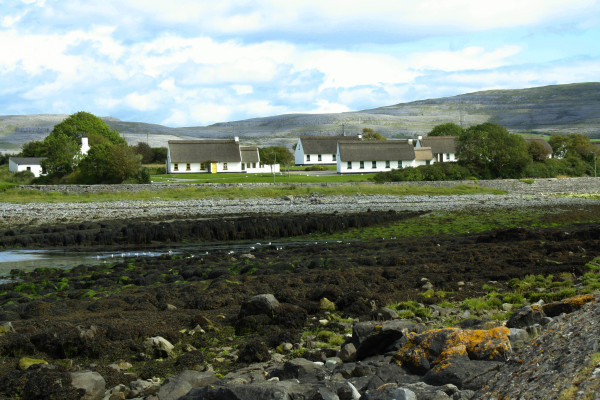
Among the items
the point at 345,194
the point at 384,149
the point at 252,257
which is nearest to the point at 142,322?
the point at 252,257

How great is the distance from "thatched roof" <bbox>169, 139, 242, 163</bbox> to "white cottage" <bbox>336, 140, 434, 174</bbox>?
1515 centimetres

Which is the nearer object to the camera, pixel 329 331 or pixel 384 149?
pixel 329 331

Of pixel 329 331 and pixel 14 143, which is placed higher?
pixel 14 143

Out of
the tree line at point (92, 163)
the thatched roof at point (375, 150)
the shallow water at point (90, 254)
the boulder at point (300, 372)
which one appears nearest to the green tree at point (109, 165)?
the tree line at point (92, 163)

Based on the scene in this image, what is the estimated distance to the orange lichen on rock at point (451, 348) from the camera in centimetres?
704

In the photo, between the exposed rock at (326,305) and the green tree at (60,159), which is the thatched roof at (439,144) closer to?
the green tree at (60,159)

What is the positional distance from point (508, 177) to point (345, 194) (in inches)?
981

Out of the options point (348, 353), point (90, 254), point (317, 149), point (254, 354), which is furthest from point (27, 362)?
point (317, 149)

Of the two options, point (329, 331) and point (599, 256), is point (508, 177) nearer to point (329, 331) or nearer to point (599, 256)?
point (599, 256)

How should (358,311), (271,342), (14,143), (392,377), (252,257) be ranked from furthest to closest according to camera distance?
(14,143), (252,257), (358,311), (271,342), (392,377)

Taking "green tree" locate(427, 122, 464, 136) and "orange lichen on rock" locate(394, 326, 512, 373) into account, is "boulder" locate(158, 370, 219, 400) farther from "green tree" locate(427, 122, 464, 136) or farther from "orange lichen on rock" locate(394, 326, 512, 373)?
"green tree" locate(427, 122, 464, 136)

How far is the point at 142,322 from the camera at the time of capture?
1140 cm

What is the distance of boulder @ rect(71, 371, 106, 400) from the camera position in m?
7.66

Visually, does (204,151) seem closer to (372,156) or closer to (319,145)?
(319,145)
